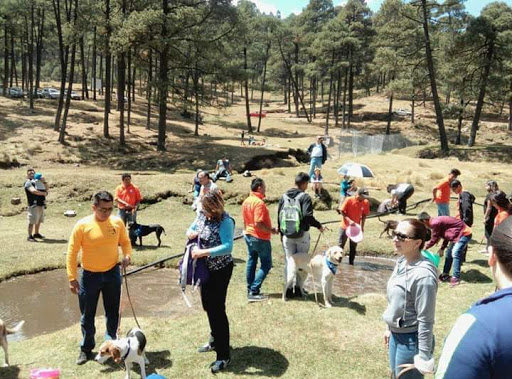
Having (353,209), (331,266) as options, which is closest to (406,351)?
(331,266)

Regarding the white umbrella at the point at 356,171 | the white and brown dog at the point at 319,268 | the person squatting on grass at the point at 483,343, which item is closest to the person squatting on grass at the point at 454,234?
the white and brown dog at the point at 319,268

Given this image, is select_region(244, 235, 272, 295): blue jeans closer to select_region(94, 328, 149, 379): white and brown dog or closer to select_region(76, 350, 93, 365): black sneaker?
select_region(94, 328, 149, 379): white and brown dog

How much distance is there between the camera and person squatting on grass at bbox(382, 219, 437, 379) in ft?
9.87

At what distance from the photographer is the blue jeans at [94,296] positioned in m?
5.00

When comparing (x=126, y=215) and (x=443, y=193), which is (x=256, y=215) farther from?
(x=443, y=193)

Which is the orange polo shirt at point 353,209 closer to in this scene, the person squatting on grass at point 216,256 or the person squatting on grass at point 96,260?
the person squatting on grass at point 216,256

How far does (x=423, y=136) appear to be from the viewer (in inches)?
1729

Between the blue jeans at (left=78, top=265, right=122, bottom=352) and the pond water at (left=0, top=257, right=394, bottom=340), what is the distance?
5.56 ft

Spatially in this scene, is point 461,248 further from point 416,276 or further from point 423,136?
point 423,136

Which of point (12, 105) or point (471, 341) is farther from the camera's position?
point (12, 105)

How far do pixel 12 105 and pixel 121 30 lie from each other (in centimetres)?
1778

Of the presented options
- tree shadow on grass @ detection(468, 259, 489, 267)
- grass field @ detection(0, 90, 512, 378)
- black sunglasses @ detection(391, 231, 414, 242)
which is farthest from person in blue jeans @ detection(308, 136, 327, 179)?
black sunglasses @ detection(391, 231, 414, 242)

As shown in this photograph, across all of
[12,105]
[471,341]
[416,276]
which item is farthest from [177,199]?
[12,105]

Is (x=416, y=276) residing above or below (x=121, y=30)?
below
